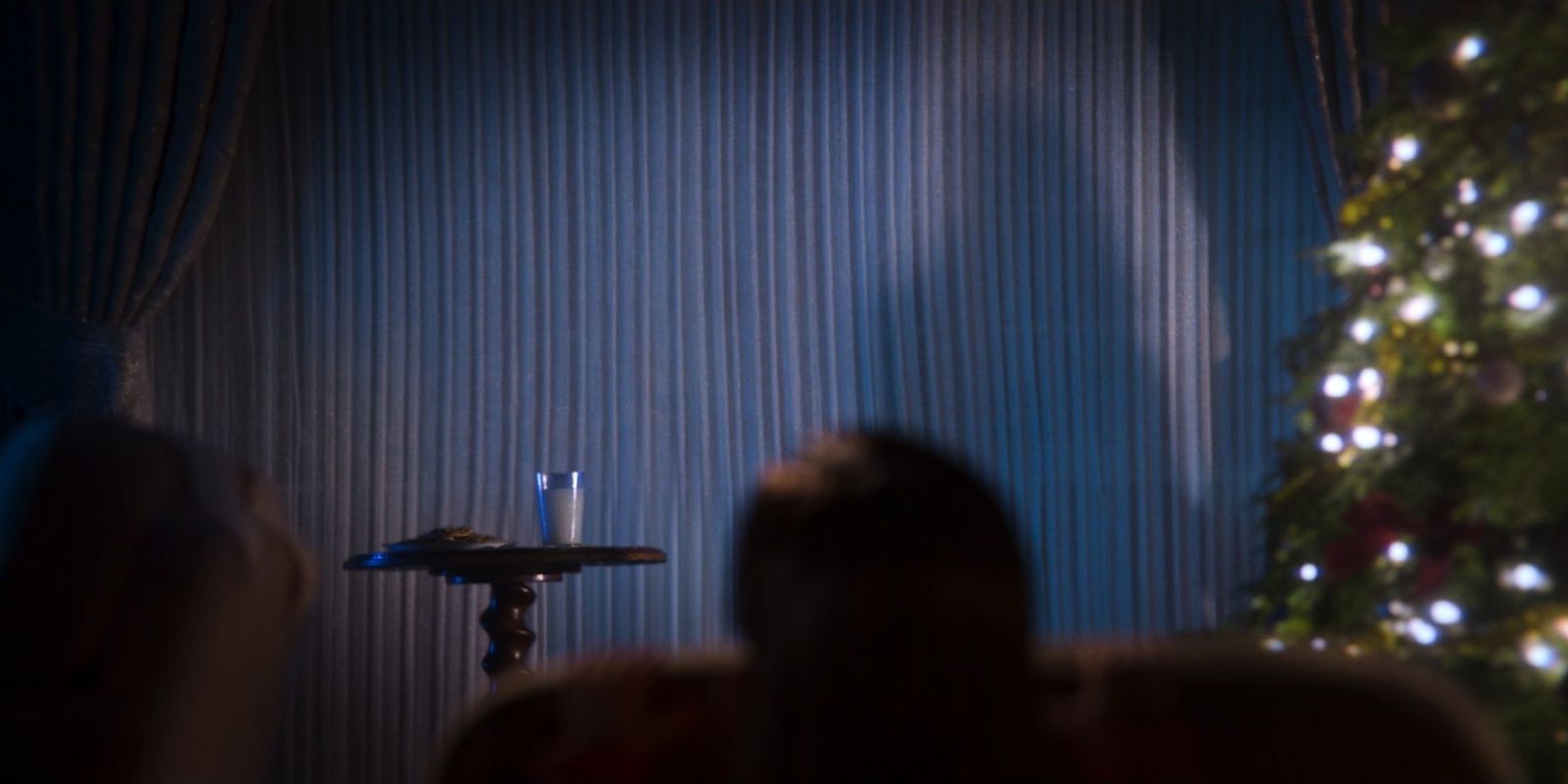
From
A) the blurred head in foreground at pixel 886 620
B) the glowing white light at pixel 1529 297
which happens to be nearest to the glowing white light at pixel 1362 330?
the glowing white light at pixel 1529 297

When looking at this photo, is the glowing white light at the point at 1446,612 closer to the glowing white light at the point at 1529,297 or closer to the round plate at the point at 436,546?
the glowing white light at the point at 1529,297

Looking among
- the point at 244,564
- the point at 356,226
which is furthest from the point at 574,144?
the point at 244,564

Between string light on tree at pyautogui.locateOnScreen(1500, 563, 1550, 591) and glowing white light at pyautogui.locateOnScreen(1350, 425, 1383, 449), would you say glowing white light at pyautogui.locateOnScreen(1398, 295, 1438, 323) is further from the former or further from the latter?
string light on tree at pyautogui.locateOnScreen(1500, 563, 1550, 591)

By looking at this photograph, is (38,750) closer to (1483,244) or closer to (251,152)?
(1483,244)

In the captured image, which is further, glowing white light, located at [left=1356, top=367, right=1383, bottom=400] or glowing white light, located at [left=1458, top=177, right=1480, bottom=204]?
glowing white light, located at [left=1356, top=367, right=1383, bottom=400]

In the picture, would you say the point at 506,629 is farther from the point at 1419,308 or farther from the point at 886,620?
the point at 886,620

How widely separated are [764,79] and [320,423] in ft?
5.21

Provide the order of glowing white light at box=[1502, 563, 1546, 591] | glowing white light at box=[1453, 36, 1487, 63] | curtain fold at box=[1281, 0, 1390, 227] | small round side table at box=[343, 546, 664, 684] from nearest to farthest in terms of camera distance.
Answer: glowing white light at box=[1502, 563, 1546, 591], glowing white light at box=[1453, 36, 1487, 63], small round side table at box=[343, 546, 664, 684], curtain fold at box=[1281, 0, 1390, 227]

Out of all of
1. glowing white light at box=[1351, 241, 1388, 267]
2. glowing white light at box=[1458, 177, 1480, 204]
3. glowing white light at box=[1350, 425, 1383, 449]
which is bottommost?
glowing white light at box=[1350, 425, 1383, 449]

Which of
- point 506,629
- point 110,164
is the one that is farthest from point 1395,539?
point 110,164

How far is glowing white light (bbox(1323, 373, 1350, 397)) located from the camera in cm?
271

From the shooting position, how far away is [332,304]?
4.50m

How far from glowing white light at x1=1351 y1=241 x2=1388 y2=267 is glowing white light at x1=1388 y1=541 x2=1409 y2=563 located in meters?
0.48

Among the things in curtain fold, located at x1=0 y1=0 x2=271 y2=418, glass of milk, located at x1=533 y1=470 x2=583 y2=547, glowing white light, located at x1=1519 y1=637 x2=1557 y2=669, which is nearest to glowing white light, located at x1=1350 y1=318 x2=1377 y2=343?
glowing white light, located at x1=1519 y1=637 x2=1557 y2=669
